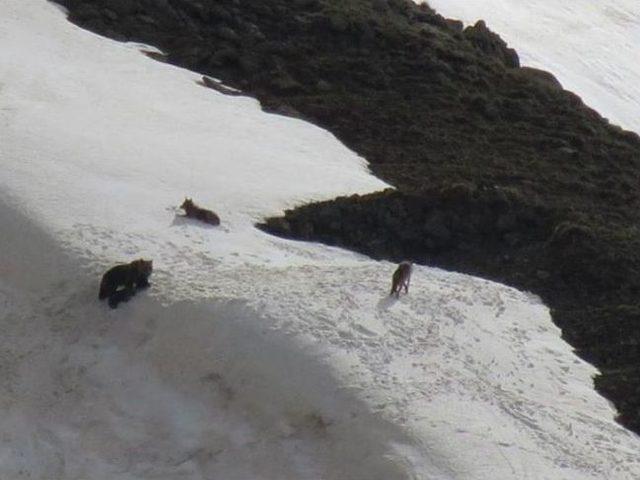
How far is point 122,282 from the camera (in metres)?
19.8

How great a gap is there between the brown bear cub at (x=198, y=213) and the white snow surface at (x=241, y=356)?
314 millimetres

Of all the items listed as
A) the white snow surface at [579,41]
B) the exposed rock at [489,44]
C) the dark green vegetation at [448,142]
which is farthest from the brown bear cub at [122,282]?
the white snow surface at [579,41]

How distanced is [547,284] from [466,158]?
Result: 18.9 feet

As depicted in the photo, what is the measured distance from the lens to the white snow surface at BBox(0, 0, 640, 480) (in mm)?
18109

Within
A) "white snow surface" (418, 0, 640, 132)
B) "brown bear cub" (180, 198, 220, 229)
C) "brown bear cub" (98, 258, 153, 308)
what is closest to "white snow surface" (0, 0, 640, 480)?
"brown bear cub" (98, 258, 153, 308)

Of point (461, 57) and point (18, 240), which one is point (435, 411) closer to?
point (18, 240)

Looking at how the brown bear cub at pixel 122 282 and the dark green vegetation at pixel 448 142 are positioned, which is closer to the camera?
the brown bear cub at pixel 122 282

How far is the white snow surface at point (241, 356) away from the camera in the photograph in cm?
1811

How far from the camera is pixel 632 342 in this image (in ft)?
72.2

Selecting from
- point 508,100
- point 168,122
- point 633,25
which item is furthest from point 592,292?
point 633,25

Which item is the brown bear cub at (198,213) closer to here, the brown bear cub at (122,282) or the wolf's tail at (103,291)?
the brown bear cub at (122,282)

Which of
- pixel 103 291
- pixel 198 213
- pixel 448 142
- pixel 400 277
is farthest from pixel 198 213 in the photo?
pixel 448 142

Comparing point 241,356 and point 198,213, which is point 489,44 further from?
point 241,356

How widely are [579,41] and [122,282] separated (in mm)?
32318
